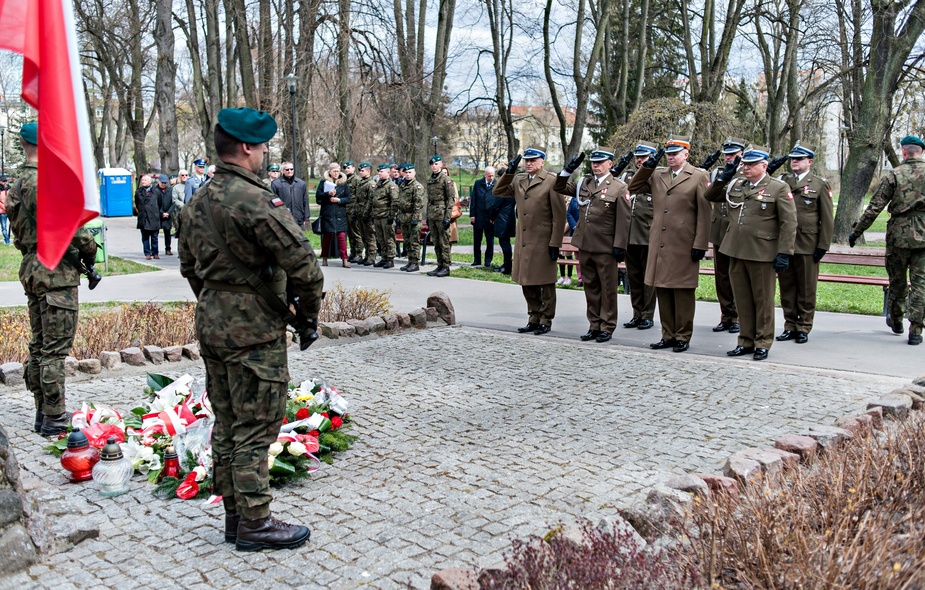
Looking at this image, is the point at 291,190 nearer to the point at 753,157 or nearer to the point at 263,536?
the point at 753,157

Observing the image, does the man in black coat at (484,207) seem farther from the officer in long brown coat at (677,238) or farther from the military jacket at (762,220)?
the military jacket at (762,220)

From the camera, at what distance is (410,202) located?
16.6 metres

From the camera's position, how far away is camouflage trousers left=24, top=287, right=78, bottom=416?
629 cm

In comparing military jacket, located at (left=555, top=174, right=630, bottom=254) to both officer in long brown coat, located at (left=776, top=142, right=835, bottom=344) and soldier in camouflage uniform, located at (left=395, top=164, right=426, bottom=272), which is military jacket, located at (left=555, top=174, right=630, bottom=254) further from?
soldier in camouflage uniform, located at (left=395, top=164, right=426, bottom=272)

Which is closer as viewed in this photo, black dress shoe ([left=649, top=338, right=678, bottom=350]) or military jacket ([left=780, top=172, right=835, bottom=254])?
black dress shoe ([left=649, top=338, right=678, bottom=350])

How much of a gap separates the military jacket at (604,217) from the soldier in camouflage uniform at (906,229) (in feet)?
8.76

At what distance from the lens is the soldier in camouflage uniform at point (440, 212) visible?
15945 mm

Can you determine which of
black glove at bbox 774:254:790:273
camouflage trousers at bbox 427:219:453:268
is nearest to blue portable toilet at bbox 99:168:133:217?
camouflage trousers at bbox 427:219:453:268

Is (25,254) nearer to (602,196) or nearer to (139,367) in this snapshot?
(139,367)

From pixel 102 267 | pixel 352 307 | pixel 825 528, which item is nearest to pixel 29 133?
pixel 352 307

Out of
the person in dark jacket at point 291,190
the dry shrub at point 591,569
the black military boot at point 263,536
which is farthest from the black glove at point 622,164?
the person in dark jacket at point 291,190

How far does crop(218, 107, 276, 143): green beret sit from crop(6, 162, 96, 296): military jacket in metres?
2.49

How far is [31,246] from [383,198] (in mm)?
11308

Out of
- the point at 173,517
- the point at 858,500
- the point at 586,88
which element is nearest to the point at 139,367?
the point at 173,517
